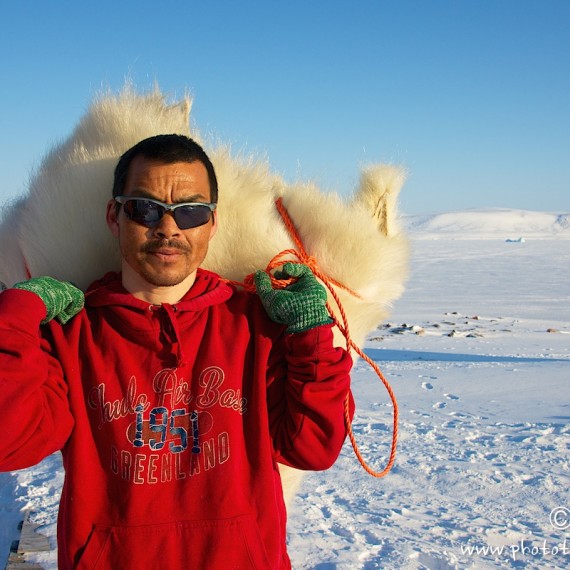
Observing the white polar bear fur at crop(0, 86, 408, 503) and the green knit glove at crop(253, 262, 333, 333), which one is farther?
the white polar bear fur at crop(0, 86, 408, 503)

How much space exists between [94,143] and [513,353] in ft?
25.3

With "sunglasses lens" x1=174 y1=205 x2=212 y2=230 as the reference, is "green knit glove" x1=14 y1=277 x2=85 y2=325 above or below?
below

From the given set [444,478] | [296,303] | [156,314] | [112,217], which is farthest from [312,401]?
[444,478]

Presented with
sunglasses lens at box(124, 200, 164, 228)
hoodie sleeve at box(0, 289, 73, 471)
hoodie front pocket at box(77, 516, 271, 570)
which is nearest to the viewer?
hoodie sleeve at box(0, 289, 73, 471)

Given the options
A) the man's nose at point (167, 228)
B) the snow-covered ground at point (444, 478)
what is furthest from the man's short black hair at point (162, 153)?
the snow-covered ground at point (444, 478)

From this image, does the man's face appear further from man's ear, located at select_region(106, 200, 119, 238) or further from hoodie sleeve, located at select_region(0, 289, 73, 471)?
hoodie sleeve, located at select_region(0, 289, 73, 471)

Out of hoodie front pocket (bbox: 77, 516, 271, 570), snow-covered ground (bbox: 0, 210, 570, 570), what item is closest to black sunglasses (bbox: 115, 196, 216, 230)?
hoodie front pocket (bbox: 77, 516, 271, 570)

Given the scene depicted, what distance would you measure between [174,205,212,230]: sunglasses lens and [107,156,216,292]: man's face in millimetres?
11

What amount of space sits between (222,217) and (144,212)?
0.95ft

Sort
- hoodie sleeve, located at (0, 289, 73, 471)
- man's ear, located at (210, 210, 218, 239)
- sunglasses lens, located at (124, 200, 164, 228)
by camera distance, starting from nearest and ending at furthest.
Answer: hoodie sleeve, located at (0, 289, 73, 471), sunglasses lens, located at (124, 200, 164, 228), man's ear, located at (210, 210, 218, 239)

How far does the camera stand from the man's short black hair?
1457mm

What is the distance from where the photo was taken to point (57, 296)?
4.49 feet

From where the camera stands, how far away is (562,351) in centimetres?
859

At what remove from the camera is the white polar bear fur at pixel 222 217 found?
164 cm
